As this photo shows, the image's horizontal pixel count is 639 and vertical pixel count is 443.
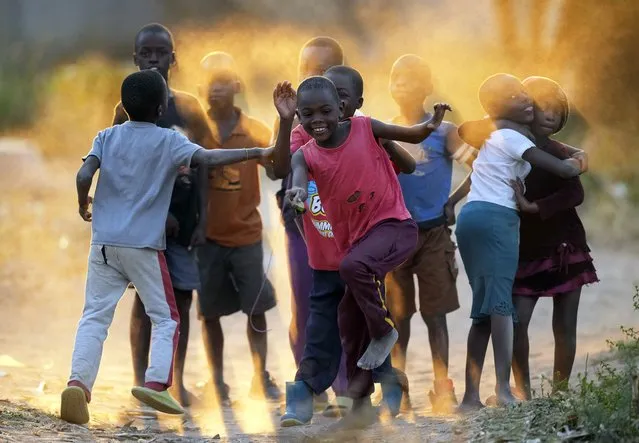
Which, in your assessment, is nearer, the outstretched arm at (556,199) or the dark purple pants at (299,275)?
the outstretched arm at (556,199)

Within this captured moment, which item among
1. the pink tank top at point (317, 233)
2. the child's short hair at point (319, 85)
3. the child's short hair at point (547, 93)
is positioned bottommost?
the pink tank top at point (317, 233)

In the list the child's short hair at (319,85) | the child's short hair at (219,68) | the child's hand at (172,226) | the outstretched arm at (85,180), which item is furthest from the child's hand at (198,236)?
the child's short hair at (319,85)

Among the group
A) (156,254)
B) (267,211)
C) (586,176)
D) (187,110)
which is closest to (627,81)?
(586,176)

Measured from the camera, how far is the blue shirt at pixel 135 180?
245 inches

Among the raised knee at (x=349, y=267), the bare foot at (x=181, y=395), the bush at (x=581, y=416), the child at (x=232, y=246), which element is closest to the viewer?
the bush at (x=581, y=416)

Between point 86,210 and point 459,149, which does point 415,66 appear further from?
point 86,210

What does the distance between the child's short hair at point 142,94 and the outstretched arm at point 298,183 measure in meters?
0.81

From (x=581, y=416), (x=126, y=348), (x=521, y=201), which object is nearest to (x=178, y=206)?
(x=521, y=201)

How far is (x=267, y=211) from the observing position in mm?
14844

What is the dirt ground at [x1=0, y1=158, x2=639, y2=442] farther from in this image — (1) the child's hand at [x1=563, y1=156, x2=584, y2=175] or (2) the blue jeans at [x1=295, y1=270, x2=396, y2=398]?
(1) the child's hand at [x1=563, y1=156, x2=584, y2=175]

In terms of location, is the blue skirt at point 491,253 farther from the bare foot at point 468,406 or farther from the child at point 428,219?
the child at point 428,219

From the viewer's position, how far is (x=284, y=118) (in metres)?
5.85

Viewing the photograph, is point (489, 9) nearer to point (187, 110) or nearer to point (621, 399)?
point (187, 110)

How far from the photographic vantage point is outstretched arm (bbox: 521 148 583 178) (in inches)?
257
